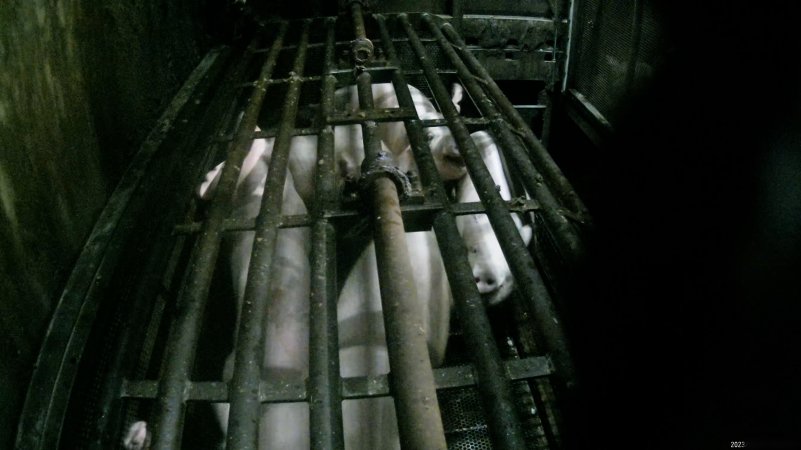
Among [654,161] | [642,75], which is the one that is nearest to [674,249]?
[654,161]

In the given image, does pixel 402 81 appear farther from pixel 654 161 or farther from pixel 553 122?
pixel 553 122

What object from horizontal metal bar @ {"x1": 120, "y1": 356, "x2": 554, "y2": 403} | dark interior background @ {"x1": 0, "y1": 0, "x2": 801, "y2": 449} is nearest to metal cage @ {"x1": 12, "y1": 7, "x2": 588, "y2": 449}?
horizontal metal bar @ {"x1": 120, "y1": 356, "x2": 554, "y2": 403}

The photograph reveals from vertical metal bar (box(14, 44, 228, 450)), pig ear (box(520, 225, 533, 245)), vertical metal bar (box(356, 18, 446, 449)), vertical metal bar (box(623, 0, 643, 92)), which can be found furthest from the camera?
vertical metal bar (box(623, 0, 643, 92))

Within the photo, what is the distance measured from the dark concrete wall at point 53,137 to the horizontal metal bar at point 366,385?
73 cm

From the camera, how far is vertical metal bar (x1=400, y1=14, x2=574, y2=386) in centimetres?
127

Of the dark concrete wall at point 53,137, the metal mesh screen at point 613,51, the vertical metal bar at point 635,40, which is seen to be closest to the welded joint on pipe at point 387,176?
the dark concrete wall at point 53,137

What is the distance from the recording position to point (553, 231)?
1.72 meters

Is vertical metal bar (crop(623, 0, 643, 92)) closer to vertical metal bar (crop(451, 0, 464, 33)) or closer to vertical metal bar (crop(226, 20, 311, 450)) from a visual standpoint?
vertical metal bar (crop(451, 0, 464, 33))

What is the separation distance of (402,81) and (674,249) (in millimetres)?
1788

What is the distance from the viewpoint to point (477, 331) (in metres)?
1.29

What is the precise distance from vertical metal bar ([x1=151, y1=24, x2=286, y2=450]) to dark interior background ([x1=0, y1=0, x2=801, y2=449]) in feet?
1.92

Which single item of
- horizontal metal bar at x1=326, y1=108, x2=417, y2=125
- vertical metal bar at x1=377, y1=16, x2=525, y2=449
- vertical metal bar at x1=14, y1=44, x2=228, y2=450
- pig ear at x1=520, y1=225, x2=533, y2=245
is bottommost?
pig ear at x1=520, y1=225, x2=533, y2=245

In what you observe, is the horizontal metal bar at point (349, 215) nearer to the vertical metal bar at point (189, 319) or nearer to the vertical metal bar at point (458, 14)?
the vertical metal bar at point (189, 319)

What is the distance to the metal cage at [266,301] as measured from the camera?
119cm
